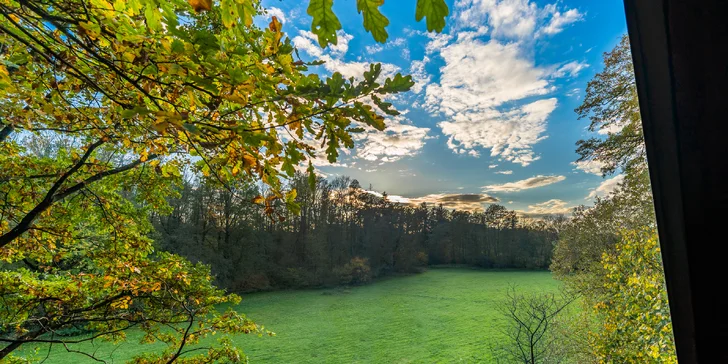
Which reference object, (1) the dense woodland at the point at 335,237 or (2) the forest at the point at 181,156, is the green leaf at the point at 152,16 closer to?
(2) the forest at the point at 181,156

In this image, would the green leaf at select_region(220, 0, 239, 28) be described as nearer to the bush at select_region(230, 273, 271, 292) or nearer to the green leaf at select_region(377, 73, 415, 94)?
the green leaf at select_region(377, 73, 415, 94)

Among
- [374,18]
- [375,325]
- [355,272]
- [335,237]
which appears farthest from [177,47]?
[355,272]

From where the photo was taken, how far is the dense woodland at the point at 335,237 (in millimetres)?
15469

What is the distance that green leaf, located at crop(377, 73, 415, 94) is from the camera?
68 cm

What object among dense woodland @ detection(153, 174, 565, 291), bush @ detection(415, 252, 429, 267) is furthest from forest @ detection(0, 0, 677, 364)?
bush @ detection(415, 252, 429, 267)

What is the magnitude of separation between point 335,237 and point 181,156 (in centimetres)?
1936

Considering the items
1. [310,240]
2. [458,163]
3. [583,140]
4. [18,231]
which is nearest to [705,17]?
[18,231]

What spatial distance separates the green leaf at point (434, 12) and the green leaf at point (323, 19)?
17 cm

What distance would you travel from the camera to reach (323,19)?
567 mm

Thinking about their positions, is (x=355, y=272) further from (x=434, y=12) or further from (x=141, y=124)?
(x=434, y=12)

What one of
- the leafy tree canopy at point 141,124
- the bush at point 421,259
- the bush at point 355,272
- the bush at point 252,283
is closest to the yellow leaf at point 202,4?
the leafy tree canopy at point 141,124

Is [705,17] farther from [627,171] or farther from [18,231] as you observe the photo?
[627,171]

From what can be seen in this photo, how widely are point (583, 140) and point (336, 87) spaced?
7729 millimetres

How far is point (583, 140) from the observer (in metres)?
6.48
